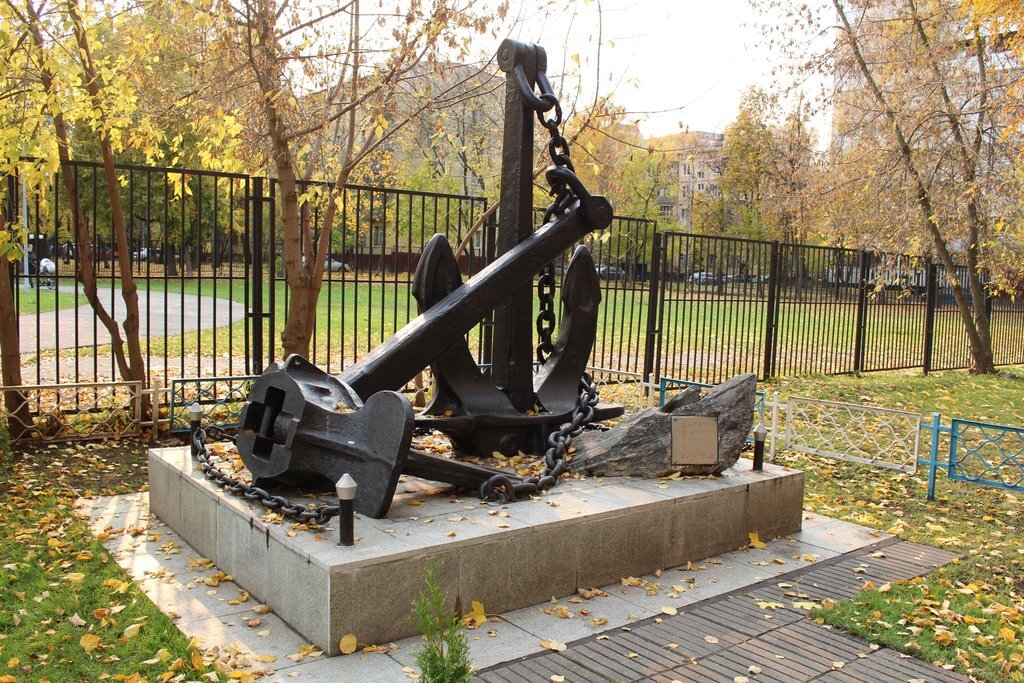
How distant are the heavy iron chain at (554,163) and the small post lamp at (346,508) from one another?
9.10 ft

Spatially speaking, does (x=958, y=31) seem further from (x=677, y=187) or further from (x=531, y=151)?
(x=677, y=187)

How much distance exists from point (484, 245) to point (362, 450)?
6373 mm

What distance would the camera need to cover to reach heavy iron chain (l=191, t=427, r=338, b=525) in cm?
475

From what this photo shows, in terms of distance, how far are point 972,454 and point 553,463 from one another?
4.39 metres

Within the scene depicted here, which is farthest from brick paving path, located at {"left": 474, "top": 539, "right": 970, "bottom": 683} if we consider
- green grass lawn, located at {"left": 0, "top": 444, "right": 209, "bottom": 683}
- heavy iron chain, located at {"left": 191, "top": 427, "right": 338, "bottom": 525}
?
green grass lawn, located at {"left": 0, "top": 444, "right": 209, "bottom": 683}

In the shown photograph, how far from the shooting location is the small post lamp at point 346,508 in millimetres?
4355

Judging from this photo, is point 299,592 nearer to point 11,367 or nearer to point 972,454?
point 11,367

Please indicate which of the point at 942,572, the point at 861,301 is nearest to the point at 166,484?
the point at 942,572

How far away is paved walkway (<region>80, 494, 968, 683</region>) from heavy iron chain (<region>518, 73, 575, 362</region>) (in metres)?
2.23

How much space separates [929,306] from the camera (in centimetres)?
1847

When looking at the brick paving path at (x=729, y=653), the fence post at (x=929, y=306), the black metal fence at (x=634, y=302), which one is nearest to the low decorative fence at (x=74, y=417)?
the black metal fence at (x=634, y=302)

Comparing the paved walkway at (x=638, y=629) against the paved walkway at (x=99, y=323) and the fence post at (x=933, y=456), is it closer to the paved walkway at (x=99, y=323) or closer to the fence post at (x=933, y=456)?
the fence post at (x=933, y=456)

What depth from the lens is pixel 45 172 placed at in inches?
294

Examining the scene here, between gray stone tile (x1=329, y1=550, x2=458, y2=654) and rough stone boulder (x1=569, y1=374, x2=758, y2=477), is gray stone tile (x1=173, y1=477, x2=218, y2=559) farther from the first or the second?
rough stone boulder (x1=569, y1=374, x2=758, y2=477)
